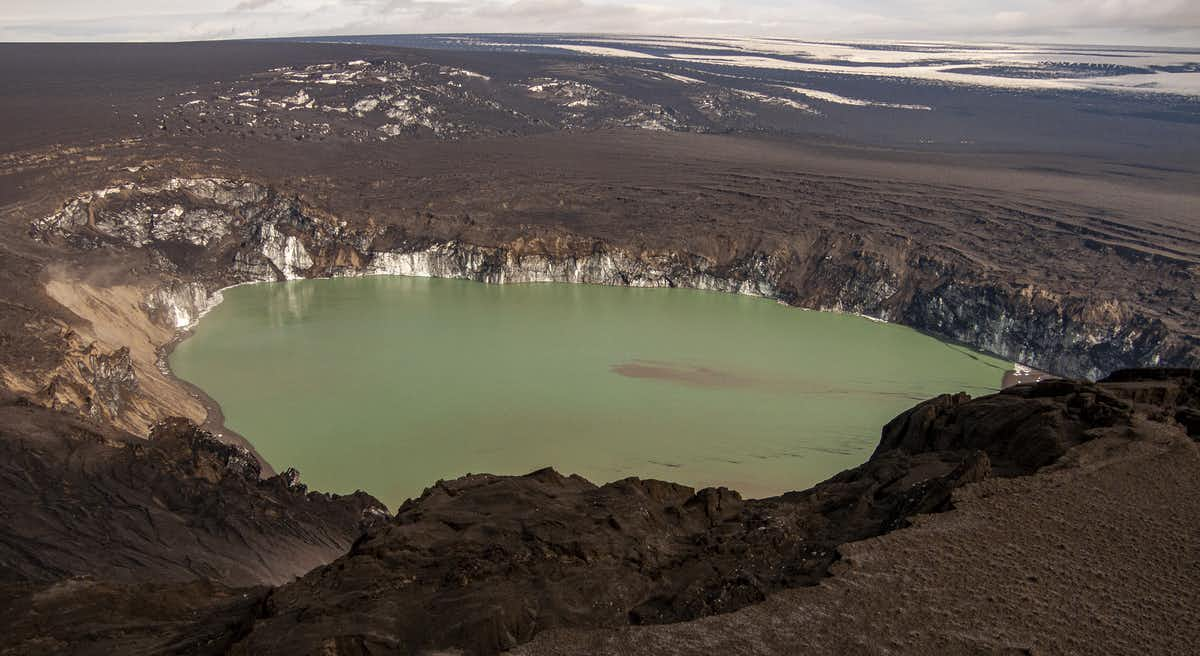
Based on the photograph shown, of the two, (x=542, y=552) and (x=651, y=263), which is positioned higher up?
(x=542, y=552)

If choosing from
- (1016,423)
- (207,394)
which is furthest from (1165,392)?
(207,394)

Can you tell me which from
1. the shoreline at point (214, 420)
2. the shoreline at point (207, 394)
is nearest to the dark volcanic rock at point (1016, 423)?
the shoreline at point (214, 420)

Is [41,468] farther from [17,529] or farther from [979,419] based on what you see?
[979,419]

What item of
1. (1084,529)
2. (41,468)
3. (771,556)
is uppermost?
(1084,529)

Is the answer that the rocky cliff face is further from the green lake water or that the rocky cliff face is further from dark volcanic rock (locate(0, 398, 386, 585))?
dark volcanic rock (locate(0, 398, 386, 585))

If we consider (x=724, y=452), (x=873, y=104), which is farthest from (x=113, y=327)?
(x=873, y=104)

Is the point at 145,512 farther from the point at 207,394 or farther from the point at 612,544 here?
the point at 207,394

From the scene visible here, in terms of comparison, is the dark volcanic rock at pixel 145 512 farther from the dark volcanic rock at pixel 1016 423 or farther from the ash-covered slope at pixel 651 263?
the ash-covered slope at pixel 651 263
